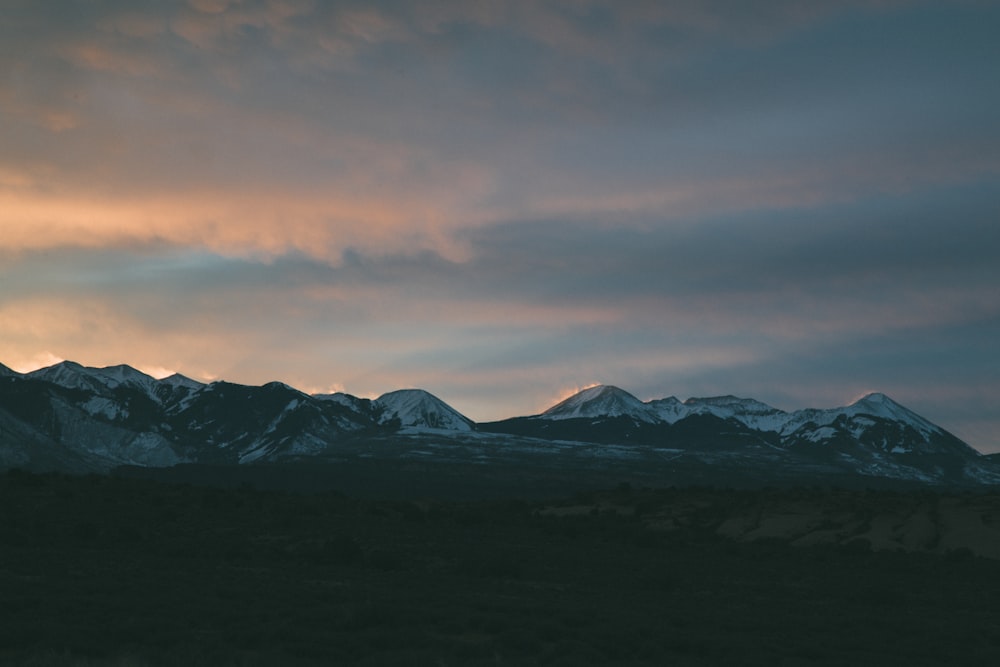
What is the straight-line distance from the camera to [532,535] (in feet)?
203

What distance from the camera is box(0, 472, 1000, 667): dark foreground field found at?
84.7 ft

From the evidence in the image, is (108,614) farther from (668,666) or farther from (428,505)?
(428,505)

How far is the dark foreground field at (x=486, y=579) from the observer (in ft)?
84.7

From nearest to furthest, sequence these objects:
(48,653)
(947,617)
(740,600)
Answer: (48,653) < (947,617) < (740,600)

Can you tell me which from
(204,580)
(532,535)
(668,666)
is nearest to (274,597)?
(204,580)

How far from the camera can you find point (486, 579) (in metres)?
41.2

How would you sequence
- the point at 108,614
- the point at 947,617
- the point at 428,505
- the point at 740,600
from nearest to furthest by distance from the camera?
the point at 108,614, the point at 947,617, the point at 740,600, the point at 428,505

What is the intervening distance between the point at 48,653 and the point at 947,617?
88.2 feet

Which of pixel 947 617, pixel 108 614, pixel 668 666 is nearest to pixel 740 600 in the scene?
pixel 947 617

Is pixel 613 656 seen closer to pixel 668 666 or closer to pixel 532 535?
pixel 668 666

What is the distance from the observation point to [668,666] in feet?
79.7

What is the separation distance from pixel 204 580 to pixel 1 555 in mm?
9923

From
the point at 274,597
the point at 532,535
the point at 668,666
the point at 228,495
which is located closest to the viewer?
the point at 668,666

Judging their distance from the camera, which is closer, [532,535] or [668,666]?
[668,666]
